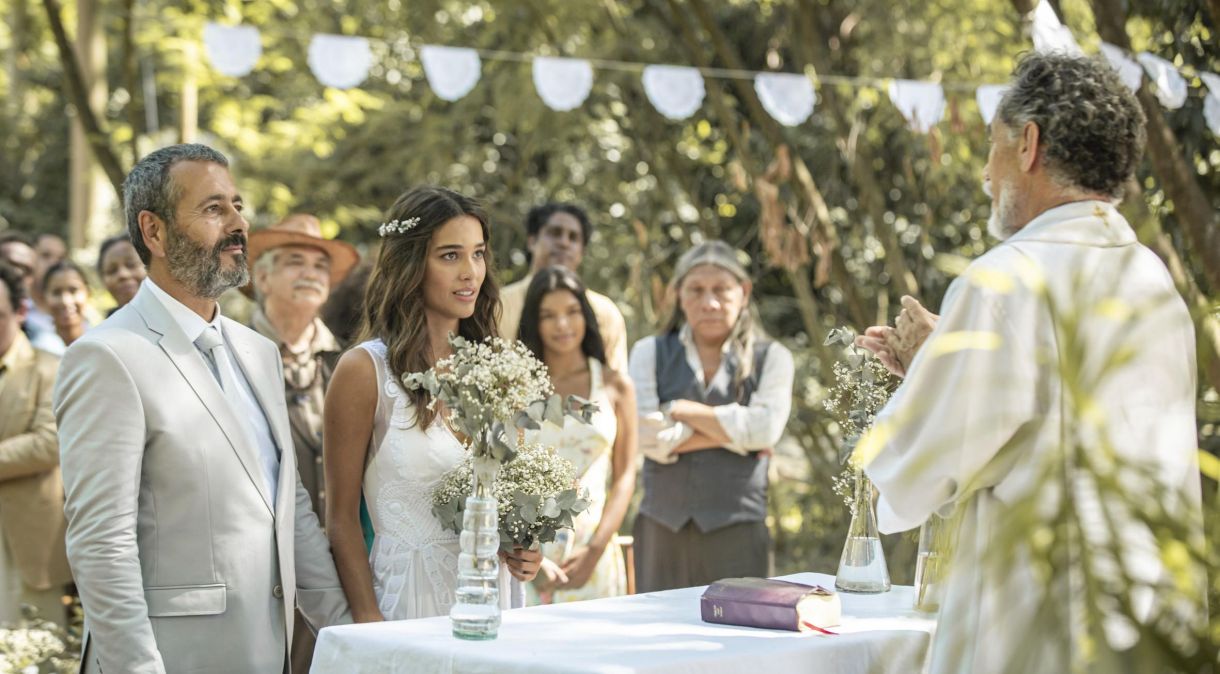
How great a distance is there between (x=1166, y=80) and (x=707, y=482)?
9.37 feet

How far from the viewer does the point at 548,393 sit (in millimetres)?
3031

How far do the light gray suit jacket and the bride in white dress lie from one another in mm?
218

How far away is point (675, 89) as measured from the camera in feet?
26.7

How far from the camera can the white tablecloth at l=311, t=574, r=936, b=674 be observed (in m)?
2.46

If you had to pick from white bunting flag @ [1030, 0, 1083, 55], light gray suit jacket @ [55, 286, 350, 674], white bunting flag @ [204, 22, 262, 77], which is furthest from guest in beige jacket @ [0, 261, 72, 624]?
white bunting flag @ [1030, 0, 1083, 55]

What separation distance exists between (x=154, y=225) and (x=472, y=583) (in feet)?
4.03

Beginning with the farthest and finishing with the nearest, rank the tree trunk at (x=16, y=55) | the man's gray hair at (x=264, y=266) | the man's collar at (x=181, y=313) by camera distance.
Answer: the tree trunk at (x=16, y=55) → the man's gray hair at (x=264, y=266) → the man's collar at (x=181, y=313)

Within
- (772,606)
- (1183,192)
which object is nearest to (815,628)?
(772,606)

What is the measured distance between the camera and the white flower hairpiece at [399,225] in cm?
356

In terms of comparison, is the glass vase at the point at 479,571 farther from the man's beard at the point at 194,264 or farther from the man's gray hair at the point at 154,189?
the man's gray hair at the point at 154,189

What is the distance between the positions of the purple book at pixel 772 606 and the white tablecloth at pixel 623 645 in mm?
27

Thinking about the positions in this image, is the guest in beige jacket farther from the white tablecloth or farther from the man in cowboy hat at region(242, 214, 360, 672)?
the white tablecloth

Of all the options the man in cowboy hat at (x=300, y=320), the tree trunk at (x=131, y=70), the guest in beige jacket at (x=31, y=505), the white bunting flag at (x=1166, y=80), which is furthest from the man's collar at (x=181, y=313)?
the tree trunk at (x=131, y=70)

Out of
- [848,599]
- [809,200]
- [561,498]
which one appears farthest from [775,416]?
[809,200]
